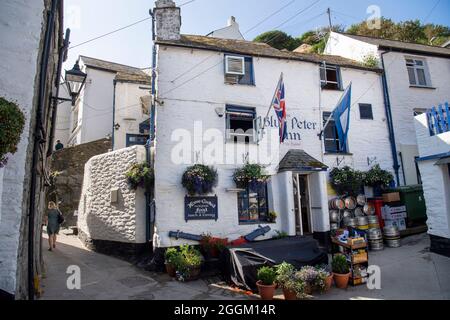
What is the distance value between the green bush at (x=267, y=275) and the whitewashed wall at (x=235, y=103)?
3357 millimetres

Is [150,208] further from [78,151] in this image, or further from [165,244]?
[78,151]

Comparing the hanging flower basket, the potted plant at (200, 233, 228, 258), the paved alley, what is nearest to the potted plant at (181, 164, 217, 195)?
the hanging flower basket

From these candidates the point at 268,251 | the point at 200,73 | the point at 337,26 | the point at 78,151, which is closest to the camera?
the point at 268,251

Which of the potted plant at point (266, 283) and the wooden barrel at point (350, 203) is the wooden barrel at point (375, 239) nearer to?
the wooden barrel at point (350, 203)

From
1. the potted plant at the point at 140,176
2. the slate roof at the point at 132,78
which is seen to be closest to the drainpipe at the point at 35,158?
the potted plant at the point at 140,176

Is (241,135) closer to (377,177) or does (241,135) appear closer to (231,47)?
(231,47)

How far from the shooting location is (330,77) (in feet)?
46.1

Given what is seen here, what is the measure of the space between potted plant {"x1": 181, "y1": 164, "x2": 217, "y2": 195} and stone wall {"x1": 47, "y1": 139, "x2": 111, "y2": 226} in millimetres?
9920

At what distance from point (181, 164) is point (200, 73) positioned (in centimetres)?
366

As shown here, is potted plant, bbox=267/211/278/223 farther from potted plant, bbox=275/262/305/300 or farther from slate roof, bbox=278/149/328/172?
potted plant, bbox=275/262/305/300

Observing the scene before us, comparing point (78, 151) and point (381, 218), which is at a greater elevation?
point (78, 151)

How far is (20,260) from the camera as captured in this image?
4977 mm

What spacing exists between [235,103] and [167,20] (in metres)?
4.33
